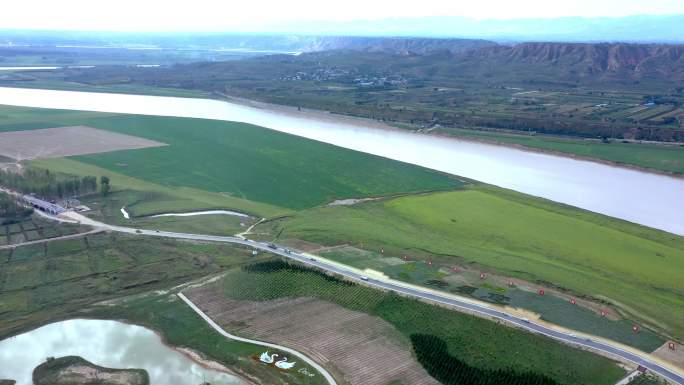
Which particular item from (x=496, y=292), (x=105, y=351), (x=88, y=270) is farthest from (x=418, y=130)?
(x=105, y=351)

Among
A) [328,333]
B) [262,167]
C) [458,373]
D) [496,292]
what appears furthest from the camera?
[262,167]

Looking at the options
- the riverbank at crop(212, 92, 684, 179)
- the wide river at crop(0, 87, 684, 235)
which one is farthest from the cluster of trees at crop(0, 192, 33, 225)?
the riverbank at crop(212, 92, 684, 179)

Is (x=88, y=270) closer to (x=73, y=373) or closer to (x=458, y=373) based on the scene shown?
(x=73, y=373)

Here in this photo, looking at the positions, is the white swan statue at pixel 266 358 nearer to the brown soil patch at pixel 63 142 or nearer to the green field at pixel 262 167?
the green field at pixel 262 167

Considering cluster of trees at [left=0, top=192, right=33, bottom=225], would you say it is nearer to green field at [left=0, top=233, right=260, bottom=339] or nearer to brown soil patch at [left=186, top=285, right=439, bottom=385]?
green field at [left=0, top=233, right=260, bottom=339]

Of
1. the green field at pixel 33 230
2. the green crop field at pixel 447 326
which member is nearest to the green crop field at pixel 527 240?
the green crop field at pixel 447 326

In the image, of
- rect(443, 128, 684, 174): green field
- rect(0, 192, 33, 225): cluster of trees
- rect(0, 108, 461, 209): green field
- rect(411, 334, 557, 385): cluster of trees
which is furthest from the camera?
rect(443, 128, 684, 174): green field
